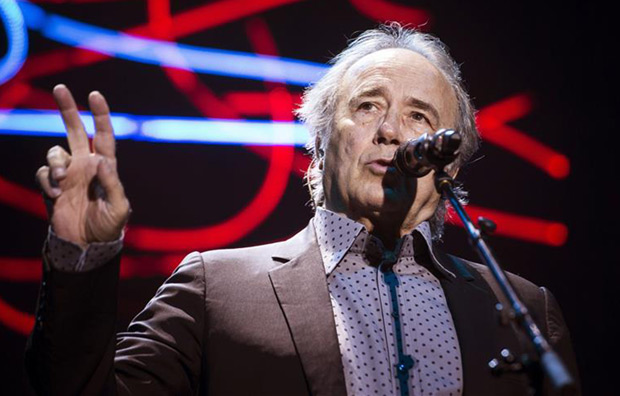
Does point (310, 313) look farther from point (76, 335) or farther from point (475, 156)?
point (475, 156)

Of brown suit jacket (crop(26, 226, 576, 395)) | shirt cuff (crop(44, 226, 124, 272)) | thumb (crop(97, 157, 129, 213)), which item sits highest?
thumb (crop(97, 157, 129, 213))

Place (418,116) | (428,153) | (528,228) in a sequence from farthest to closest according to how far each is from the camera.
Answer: (528,228) < (418,116) < (428,153)

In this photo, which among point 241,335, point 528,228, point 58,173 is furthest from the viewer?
point 528,228

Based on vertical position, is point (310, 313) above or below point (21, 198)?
below

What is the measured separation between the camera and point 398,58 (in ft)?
8.25

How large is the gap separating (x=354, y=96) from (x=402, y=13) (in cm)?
103

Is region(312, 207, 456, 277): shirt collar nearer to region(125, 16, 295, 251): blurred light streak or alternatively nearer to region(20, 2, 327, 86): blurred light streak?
region(125, 16, 295, 251): blurred light streak

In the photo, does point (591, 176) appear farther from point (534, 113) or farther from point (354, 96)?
point (354, 96)

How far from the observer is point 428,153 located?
1.73 meters

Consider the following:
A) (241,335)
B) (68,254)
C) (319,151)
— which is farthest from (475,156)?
(68,254)

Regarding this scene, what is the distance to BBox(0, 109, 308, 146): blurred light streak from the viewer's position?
2.77 m

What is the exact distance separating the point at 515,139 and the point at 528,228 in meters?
0.39

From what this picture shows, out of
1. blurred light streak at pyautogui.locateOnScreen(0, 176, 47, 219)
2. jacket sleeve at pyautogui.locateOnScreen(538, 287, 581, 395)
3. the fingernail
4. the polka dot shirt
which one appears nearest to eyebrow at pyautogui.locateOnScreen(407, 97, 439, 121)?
the polka dot shirt

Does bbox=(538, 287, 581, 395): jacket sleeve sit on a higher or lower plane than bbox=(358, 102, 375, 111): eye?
lower
